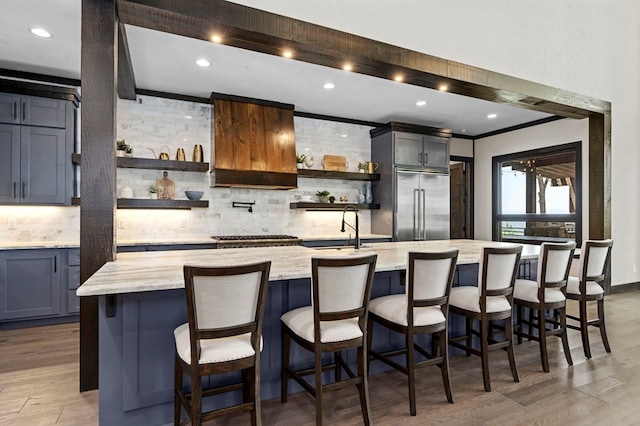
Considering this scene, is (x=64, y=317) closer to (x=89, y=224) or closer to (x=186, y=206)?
(x=186, y=206)

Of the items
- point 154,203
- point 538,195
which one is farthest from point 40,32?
point 538,195

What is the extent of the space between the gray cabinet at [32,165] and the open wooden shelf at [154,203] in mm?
275

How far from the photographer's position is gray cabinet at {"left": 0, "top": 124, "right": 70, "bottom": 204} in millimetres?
3842

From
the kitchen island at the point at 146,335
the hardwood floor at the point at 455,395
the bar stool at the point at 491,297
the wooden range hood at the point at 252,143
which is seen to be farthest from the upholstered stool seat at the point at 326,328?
the wooden range hood at the point at 252,143

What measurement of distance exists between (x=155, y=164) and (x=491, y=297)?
13.2ft

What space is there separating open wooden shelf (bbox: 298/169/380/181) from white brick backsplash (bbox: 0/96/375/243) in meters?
0.26

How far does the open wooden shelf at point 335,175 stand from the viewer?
5.41m

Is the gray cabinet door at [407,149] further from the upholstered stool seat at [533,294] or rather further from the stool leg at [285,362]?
the stool leg at [285,362]

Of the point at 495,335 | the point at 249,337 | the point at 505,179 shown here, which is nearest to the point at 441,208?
the point at 505,179

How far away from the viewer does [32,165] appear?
3.94 metres

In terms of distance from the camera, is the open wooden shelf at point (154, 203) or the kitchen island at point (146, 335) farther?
the open wooden shelf at point (154, 203)

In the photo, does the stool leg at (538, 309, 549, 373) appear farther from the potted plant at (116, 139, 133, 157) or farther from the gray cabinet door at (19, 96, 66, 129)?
the gray cabinet door at (19, 96, 66, 129)

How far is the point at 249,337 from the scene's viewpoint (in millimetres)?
1812

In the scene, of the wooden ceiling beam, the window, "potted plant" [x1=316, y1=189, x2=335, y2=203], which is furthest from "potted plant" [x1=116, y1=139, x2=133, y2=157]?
the window
